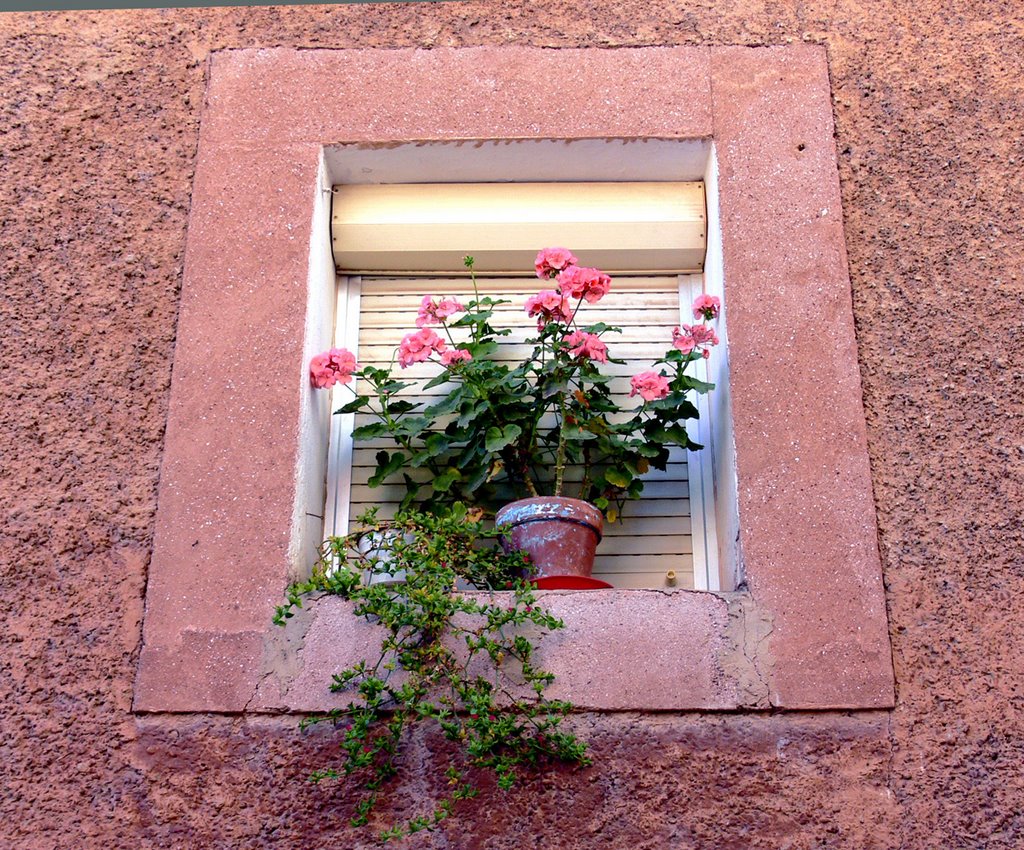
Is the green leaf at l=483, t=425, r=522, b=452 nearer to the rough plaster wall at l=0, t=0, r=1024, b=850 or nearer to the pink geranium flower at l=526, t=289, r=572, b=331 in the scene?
the pink geranium flower at l=526, t=289, r=572, b=331

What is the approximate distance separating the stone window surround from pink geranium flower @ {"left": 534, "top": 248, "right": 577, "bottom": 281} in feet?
1.21

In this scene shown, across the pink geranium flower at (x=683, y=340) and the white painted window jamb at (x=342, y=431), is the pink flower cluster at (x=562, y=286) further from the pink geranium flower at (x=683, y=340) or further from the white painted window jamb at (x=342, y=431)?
the white painted window jamb at (x=342, y=431)

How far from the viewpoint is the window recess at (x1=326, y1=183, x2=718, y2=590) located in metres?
3.85

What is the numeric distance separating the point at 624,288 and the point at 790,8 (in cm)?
95

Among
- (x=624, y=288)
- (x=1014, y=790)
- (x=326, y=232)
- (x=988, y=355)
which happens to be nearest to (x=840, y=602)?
(x=1014, y=790)

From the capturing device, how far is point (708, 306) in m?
3.59

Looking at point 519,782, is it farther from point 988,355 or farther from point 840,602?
point 988,355

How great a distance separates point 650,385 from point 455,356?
53 centimetres

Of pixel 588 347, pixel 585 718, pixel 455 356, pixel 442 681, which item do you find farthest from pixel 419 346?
pixel 585 718

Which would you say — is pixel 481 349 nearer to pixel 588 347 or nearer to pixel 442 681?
pixel 588 347

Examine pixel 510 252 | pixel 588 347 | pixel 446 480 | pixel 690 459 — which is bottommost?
pixel 446 480

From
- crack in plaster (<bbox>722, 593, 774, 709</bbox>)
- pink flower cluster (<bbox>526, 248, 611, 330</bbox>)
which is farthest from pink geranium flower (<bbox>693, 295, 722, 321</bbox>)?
crack in plaster (<bbox>722, 593, 774, 709</bbox>)

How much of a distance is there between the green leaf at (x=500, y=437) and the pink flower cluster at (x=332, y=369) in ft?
1.31

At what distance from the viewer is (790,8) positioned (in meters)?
3.93
